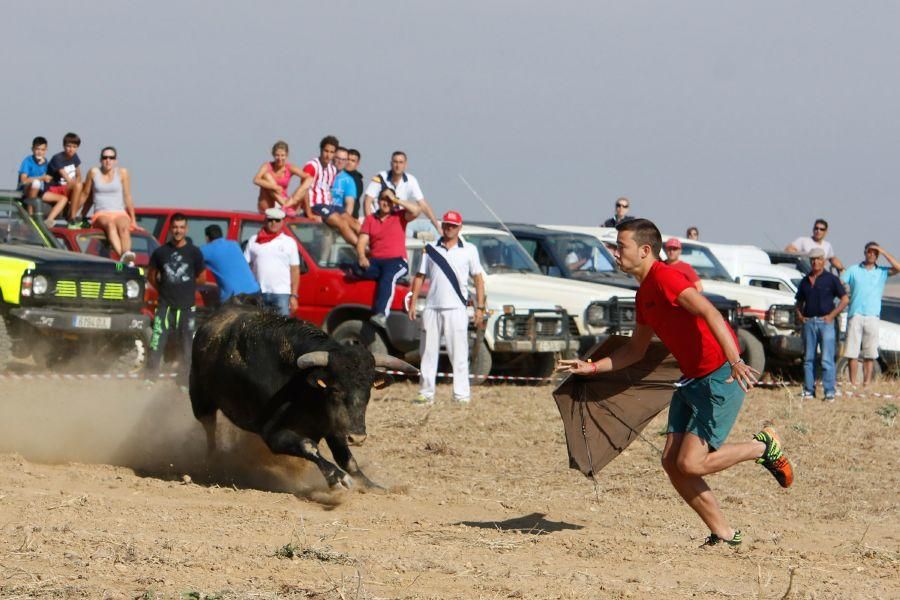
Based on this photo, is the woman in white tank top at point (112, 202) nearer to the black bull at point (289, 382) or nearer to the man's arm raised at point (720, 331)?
the black bull at point (289, 382)

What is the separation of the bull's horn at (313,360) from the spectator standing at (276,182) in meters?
8.33

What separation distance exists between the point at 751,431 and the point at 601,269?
5711 millimetres

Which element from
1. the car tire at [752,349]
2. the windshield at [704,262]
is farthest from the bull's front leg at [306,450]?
the windshield at [704,262]

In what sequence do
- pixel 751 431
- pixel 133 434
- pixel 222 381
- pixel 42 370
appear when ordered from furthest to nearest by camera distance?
pixel 42 370
pixel 751 431
pixel 133 434
pixel 222 381

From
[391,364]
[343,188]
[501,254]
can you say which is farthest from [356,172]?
[391,364]

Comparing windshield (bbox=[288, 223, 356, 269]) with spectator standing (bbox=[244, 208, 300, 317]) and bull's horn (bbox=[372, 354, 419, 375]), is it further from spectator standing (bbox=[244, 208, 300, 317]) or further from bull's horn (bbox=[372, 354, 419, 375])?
bull's horn (bbox=[372, 354, 419, 375])

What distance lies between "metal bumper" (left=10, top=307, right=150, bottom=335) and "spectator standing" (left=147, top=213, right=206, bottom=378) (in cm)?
46

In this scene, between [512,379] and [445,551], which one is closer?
[445,551]

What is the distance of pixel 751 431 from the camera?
1478 centimetres

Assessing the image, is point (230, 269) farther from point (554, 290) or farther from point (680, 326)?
point (680, 326)

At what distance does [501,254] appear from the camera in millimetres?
19297

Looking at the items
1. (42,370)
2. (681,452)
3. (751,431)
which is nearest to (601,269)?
(751,431)

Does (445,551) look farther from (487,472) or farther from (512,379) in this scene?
(512,379)

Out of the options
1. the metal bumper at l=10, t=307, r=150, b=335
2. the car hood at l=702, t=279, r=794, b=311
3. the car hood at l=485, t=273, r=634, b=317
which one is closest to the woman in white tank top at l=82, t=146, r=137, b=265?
the metal bumper at l=10, t=307, r=150, b=335
